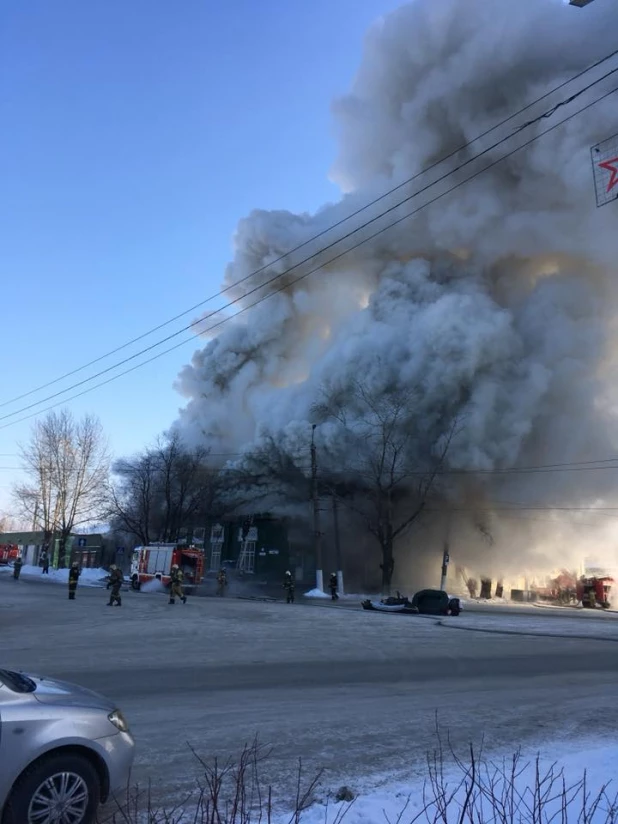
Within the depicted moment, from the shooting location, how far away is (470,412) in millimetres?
41094

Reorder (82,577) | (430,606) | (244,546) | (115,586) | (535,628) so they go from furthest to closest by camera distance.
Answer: (244,546), (82,577), (430,606), (115,586), (535,628)

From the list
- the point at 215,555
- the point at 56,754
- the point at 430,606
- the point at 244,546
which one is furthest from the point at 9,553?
the point at 56,754

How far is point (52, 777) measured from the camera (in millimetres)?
3662

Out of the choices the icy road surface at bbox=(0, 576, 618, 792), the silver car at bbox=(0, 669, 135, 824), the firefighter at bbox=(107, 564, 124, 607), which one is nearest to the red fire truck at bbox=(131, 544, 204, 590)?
the firefighter at bbox=(107, 564, 124, 607)

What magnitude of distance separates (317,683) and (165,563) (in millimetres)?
29004

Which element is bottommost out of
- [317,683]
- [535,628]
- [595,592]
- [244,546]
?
[595,592]

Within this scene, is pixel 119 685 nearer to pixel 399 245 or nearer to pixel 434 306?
pixel 434 306

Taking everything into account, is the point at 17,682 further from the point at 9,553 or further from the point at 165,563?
the point at 9,553

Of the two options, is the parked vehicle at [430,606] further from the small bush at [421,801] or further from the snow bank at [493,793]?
the small bush at [421,801]

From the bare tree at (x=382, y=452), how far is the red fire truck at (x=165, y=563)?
10.5m

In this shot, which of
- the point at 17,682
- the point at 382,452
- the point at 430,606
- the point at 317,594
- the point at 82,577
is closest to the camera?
the point at 17,682

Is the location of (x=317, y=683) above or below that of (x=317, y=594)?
above

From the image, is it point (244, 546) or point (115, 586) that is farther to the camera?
point (244, 546)

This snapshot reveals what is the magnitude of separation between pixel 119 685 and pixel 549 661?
8.12m
